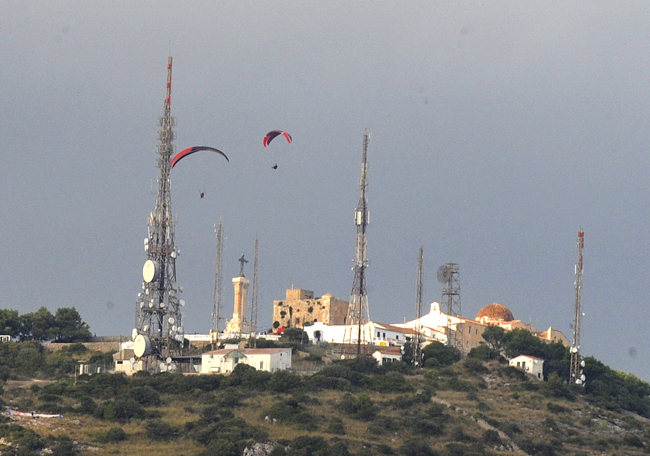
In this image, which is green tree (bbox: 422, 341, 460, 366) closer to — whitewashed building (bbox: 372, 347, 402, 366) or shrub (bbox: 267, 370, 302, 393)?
whitewashed building (bbox: 372, 347, 402, 366)

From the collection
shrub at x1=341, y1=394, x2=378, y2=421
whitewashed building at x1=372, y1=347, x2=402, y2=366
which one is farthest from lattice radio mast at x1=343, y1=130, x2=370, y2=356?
shrub at x1=341, y1=394, x2=378, y2=421

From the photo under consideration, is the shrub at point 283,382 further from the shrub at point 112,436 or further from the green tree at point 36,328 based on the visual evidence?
the green tree at point 36,328

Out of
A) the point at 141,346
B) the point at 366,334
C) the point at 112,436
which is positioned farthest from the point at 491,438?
the point at 366,334

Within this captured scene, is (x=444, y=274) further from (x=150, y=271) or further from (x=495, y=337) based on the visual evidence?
(x=150, y=271)

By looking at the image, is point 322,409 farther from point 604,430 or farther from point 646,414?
point 646,414

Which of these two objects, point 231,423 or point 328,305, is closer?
point 231,423

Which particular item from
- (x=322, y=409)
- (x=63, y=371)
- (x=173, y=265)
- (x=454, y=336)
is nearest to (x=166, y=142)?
(x=173, y=265)
